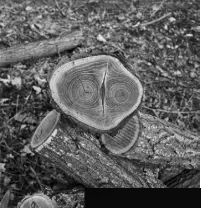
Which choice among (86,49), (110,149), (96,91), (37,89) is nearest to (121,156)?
(110,149)

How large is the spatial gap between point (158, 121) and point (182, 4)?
3.30 m

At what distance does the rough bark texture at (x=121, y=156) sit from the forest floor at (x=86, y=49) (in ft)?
1.23

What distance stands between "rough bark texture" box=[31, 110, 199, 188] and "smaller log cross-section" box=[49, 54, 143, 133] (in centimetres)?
21

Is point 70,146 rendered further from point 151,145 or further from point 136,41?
point 136,41

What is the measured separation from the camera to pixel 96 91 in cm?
235

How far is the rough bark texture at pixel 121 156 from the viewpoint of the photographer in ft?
8.19

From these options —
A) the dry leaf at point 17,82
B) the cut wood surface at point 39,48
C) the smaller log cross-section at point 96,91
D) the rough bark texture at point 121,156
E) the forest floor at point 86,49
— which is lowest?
the forest floor at point 86,49

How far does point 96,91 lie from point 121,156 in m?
0.60

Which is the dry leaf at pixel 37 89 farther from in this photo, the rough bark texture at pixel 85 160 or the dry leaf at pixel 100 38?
the rough bark texture at pixel 85 160

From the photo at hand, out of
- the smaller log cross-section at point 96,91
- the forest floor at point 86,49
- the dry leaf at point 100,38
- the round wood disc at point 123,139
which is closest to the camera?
the smaller log cross-section at point 96,91

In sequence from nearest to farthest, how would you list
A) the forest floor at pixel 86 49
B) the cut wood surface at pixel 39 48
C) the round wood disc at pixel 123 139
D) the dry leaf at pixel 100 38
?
the round wood disc at pixel 123 139 → the forest floor at pixel 86 49 → the cut wood surface at pixel 39 48 → the dry leaf at pixel 100 38

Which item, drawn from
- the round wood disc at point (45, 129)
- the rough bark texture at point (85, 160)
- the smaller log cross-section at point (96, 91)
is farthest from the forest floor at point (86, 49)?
the smaller log cross-section at point (96, 91)

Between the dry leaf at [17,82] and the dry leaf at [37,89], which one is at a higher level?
the dry leaf at [17,82]

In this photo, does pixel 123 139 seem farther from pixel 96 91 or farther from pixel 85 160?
pixel 96 91
